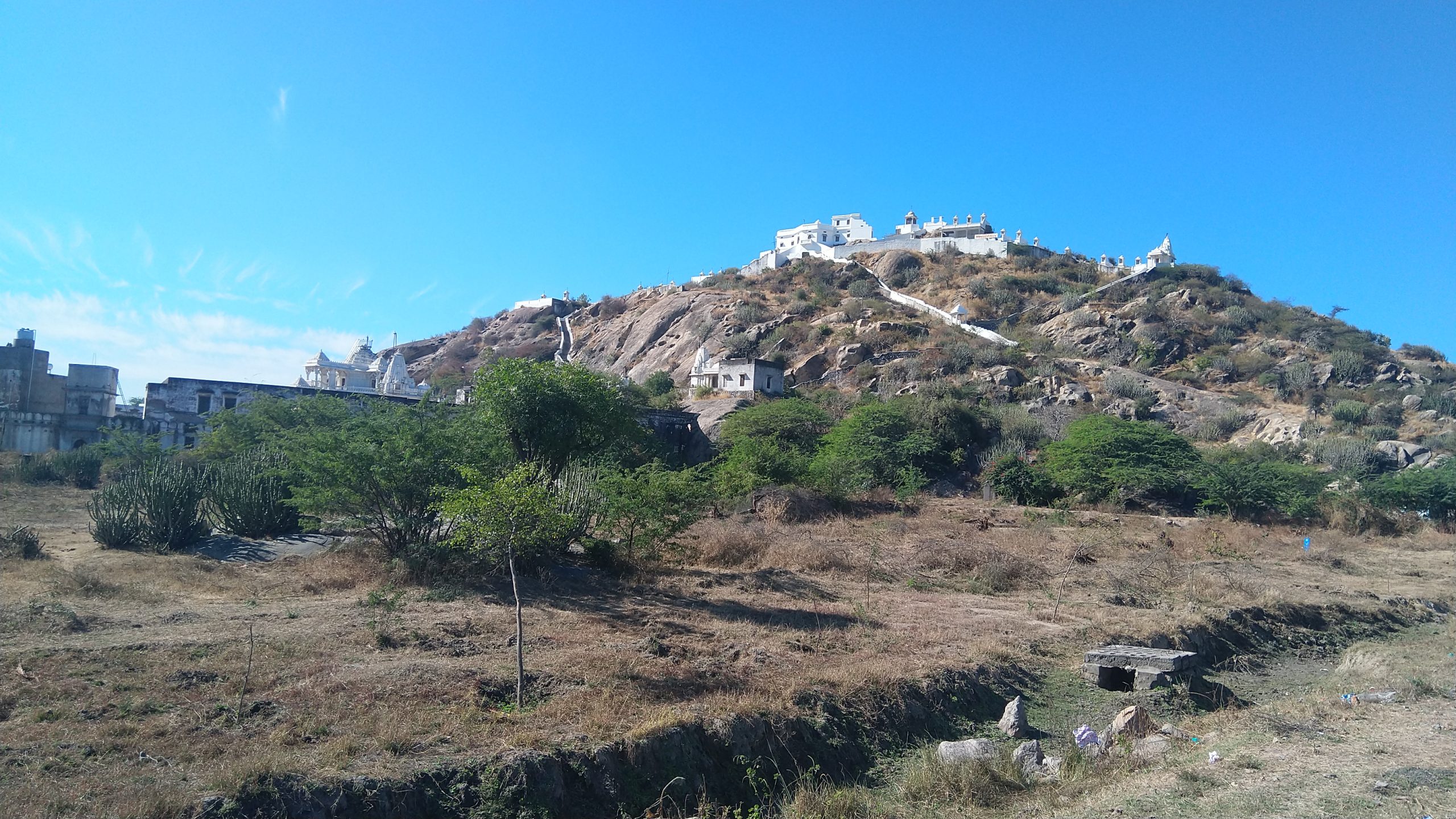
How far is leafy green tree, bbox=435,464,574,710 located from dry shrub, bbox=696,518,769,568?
3982mm

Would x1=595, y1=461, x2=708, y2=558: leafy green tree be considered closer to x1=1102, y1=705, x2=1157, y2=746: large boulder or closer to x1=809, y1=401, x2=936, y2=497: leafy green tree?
x1=1102, y1=705, x2=1157, y2=746: large boulder

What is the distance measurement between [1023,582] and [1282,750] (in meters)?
9.05

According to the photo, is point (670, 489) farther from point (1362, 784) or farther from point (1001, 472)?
point (1001, 472)

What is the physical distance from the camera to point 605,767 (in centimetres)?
625

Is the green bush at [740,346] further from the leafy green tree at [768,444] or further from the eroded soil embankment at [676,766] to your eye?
Answer: the eroded soil embankment at [676,766]

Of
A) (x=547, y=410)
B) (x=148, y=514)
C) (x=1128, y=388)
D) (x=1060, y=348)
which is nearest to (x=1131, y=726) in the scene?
(x=547, y=410)

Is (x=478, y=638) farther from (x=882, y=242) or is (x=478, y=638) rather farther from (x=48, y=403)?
(x=882, y=242)

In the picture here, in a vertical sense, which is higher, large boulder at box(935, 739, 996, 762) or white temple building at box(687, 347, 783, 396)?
white temple building at box(687, 347, 783, 396)

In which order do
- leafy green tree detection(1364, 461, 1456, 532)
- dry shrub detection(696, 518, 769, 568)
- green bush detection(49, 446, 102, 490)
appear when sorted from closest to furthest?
dry shrub detection(696, 518, 769, 568) → leafy green tree detection(1364, 461, 1456, 532) → green bush detection(49, 446, 102, 490)

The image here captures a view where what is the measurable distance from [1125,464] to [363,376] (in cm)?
4776

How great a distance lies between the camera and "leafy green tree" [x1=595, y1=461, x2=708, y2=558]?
13922 mm

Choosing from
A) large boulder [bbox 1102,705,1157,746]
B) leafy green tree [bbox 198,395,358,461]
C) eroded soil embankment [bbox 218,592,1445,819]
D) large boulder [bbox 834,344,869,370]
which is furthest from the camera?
large boulder [bbox 834,344,869,370]

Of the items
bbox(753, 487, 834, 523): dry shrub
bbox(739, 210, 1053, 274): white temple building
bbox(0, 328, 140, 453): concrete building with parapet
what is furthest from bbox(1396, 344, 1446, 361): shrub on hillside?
bbox(0, 328, 140, 453): concrete building with parapet

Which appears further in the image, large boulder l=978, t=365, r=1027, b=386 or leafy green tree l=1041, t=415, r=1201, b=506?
large boulder l=978, t=365, r=1027, b=386
